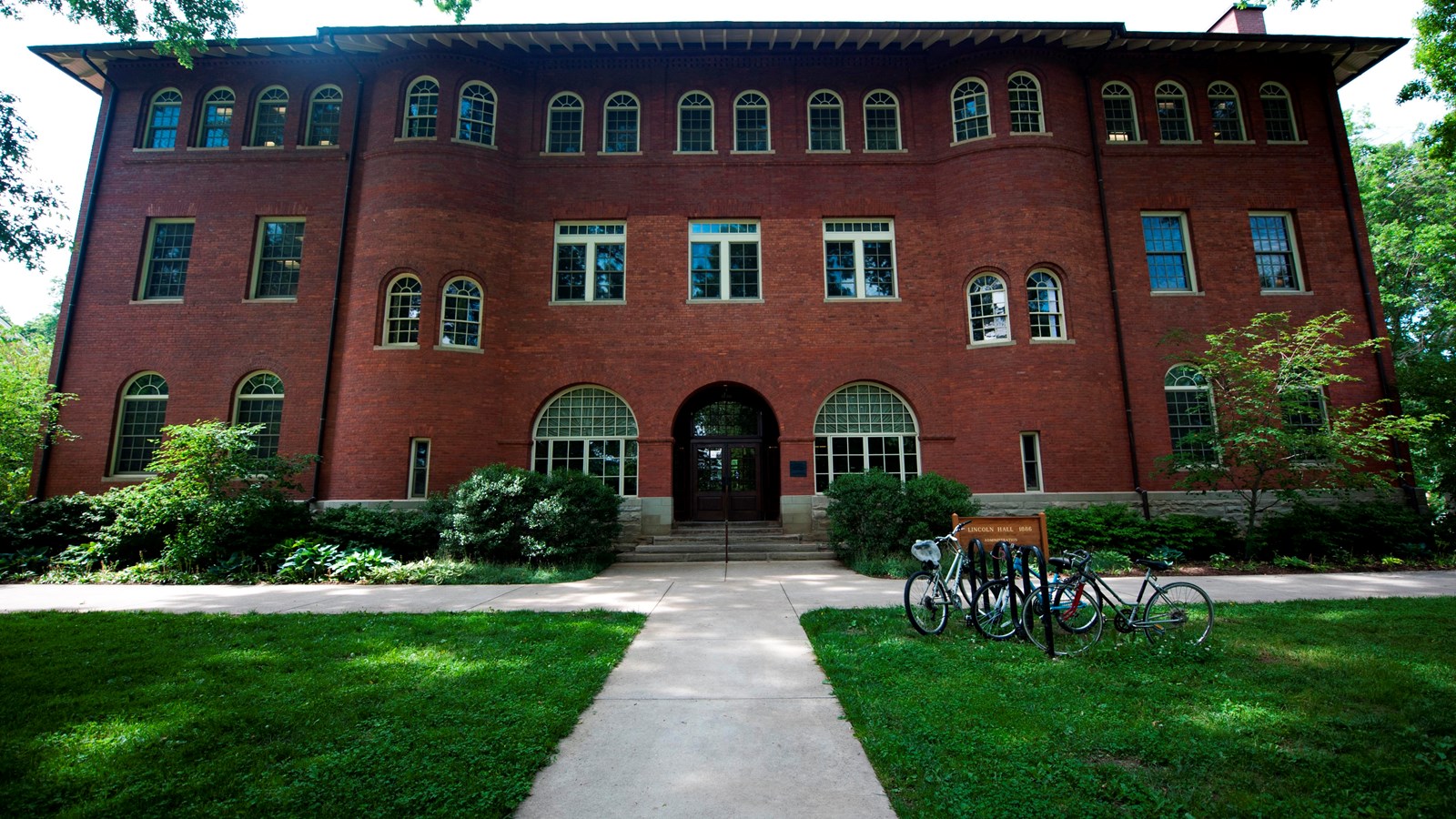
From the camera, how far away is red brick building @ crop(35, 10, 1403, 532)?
14.8m

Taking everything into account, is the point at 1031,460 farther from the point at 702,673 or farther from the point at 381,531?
the point at 381,531

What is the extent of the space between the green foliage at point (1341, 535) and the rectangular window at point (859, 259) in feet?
30.1

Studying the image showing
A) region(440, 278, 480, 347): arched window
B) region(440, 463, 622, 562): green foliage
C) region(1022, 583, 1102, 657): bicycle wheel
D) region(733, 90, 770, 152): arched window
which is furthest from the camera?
region(733, 90, 770, 152): arched window

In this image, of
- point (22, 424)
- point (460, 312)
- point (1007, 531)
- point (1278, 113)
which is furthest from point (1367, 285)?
point (22, 424)

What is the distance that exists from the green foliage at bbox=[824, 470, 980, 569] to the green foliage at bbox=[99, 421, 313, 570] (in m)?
11.0

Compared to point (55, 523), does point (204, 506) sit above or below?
above

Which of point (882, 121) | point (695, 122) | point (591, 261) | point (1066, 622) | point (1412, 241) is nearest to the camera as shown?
point (1066, 622)

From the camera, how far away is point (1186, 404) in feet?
48.9

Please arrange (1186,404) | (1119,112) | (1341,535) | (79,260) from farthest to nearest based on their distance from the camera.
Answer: (1119,112) → (79,260) → (1186,404) → (1341,535)

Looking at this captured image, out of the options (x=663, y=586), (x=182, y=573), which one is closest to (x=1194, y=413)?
(x=663, y=586)

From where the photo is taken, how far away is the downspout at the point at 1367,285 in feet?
46.9

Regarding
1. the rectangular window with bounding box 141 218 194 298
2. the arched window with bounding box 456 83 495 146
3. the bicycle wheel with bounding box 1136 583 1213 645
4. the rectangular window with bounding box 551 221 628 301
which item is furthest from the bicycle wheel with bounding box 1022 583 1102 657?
the rectangular window with bounding box 141 218 194 298

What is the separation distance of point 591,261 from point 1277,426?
1548cm

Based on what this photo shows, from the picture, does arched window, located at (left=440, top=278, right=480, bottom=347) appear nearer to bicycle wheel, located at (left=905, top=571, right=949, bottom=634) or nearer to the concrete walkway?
the concrete walkway
